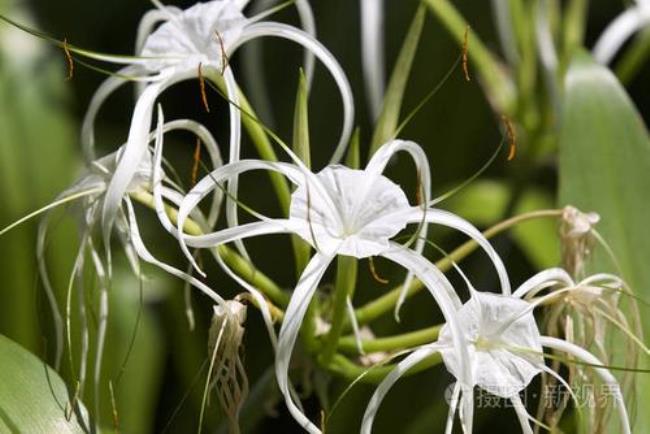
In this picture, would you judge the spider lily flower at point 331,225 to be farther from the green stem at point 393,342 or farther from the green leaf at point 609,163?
the green leaf at point 609,163

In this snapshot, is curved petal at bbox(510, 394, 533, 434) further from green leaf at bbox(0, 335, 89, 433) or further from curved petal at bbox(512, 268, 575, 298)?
green leaf at bbox(0, 335, 89, 433)

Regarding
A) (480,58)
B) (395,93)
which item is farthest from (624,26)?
(395,93)

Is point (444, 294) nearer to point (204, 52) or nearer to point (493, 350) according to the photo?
point (493, 350)

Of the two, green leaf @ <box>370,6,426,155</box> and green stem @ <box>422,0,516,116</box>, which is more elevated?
green stem @ <box>422,0,516,116</box>

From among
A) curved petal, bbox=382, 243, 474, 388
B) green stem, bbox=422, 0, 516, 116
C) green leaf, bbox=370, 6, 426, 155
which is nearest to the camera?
curved petal, bbox=382, 243, 474, 388

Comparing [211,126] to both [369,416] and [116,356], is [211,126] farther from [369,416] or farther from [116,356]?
[369,416]

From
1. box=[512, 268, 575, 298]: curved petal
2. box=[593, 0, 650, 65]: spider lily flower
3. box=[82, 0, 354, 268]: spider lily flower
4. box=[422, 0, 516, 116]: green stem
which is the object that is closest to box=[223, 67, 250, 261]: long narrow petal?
box=[82, 0, 354, 268]: spider lily flower

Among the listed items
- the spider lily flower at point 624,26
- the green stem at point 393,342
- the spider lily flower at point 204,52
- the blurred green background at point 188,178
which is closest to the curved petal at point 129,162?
the spider lily flower at point 204,52

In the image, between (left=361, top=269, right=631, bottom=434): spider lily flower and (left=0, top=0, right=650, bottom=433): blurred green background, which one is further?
(left=0, top=0, right=650, bottom=433): blurred green background
